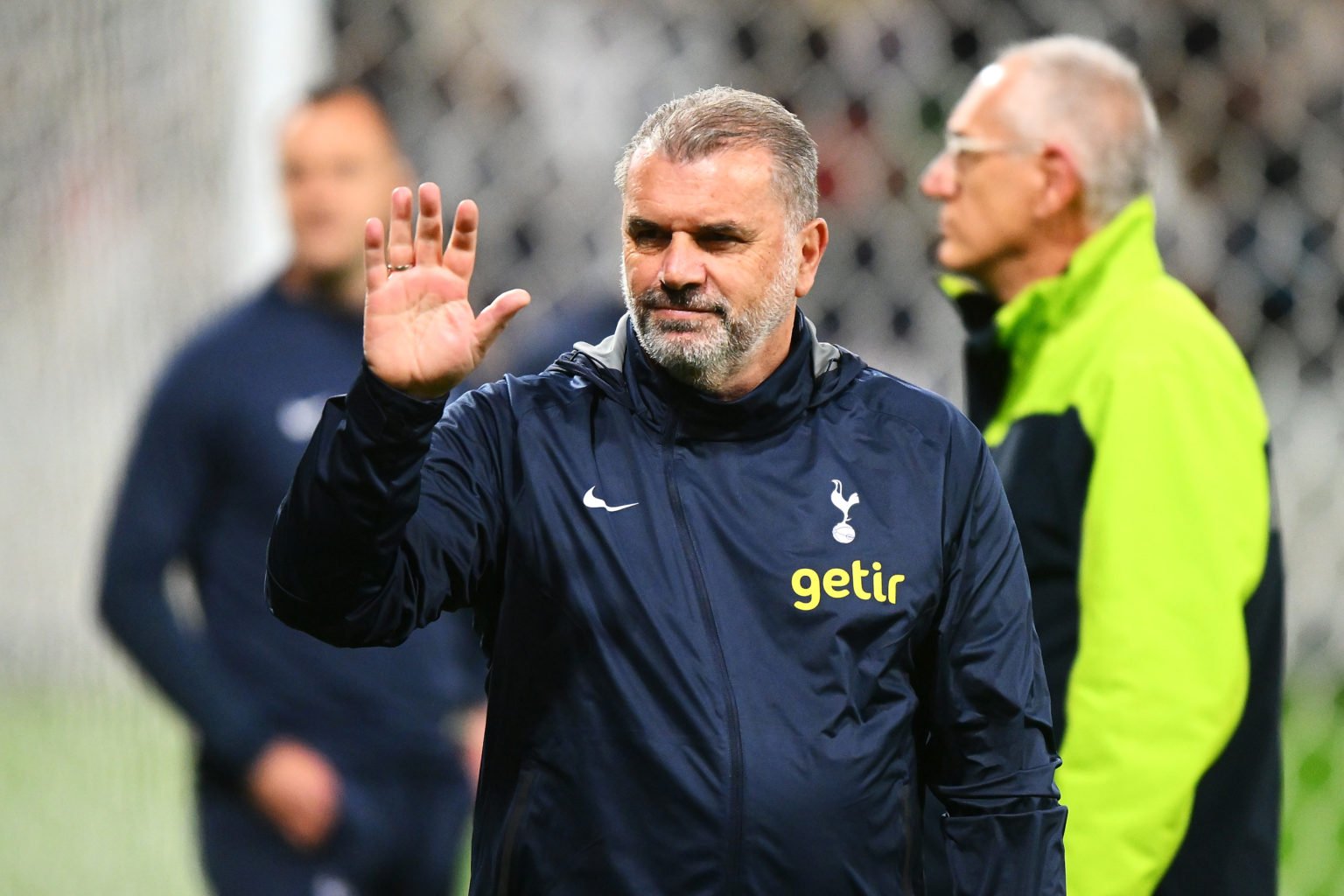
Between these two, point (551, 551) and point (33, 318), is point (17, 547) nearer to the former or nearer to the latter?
point (33, 318)

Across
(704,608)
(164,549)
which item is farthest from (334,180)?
(704,608)

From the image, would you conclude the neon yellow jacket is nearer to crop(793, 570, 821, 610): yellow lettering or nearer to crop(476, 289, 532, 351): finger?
crop(793, 570, 821, 610): yellow lettering

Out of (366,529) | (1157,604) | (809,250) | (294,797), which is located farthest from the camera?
(294,797)

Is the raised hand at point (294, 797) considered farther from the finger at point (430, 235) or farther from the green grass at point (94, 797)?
the finger at point (430, 235)

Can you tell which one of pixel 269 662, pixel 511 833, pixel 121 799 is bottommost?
pixel 121 799

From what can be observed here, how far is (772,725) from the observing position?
185cm

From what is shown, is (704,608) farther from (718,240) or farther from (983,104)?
(983,104)

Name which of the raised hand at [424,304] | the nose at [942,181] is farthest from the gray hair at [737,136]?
the nose at [942,181]

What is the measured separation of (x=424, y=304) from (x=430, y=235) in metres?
0.07

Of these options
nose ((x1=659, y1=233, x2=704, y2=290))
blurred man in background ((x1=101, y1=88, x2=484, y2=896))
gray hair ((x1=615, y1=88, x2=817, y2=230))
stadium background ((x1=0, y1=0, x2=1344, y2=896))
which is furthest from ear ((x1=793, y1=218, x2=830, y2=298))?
stadium background ((x1=0, y1=0, x2=1344, y2=896))

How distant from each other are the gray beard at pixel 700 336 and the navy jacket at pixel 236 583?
1.54 m

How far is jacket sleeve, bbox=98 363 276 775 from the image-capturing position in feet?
11.0

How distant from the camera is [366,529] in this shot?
1.74m

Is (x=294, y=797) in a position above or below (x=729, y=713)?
below
